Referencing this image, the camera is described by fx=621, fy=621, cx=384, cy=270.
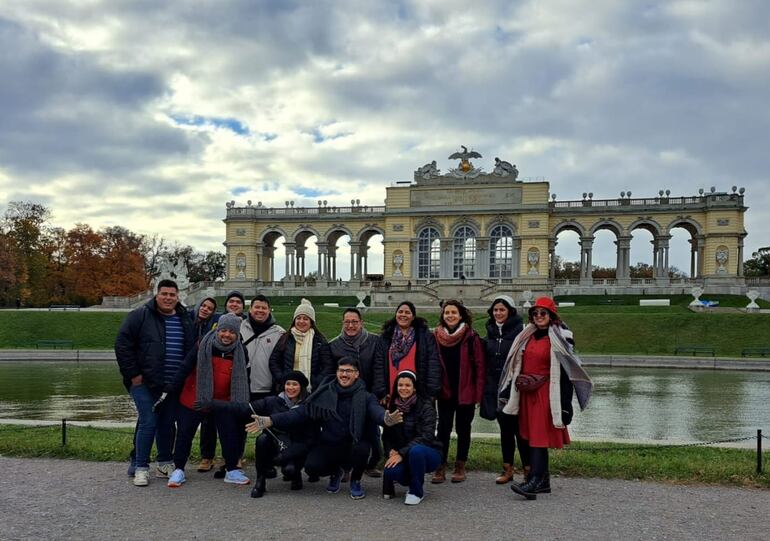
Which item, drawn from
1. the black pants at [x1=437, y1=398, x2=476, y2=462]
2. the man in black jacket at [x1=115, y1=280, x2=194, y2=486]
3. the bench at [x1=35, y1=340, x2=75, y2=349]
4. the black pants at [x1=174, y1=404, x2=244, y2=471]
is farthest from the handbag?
the bench at [x1=35, y1=340, x2=75, y2=349]

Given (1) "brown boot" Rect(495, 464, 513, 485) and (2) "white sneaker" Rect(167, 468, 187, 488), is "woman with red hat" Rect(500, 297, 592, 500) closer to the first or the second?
(1) "brown boot" Rect(495, 464, 513, 485)

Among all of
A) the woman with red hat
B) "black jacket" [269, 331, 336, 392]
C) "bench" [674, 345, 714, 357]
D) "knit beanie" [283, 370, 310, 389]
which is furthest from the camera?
"bench" [674, 345, 714, 357]

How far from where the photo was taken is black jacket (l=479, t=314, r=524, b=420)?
23.6 ft

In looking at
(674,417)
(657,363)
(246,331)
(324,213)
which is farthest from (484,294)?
(246,331)

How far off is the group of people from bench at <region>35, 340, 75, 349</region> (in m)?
25.2

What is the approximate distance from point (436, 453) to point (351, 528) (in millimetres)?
1368

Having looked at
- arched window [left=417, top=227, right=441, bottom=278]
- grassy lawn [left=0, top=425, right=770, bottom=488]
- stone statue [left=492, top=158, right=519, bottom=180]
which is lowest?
grassy lawn [left=0, top=425, right=770, bottom=488]

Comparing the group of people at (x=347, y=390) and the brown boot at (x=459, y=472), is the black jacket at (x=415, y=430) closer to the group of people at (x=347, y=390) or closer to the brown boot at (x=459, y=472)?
the group of people at (x=347, y=390)

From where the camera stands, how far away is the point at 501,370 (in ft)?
23.7

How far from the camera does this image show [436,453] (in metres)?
6.56

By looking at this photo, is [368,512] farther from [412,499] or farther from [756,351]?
[756,351]

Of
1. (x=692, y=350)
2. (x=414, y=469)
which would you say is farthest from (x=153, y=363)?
(x=692, y=350)

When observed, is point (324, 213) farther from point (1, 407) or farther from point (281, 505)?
point (281, 505)

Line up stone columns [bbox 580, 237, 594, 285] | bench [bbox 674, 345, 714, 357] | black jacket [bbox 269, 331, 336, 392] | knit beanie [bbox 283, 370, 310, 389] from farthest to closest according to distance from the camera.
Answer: stone columns [bbox 580, 237, 594, 285], bench [bbox 674, 345, 714, 357], black jacket [bbox 269, 331, 336, 392], knit beanie [bbox 283, 370, 310, 389]
